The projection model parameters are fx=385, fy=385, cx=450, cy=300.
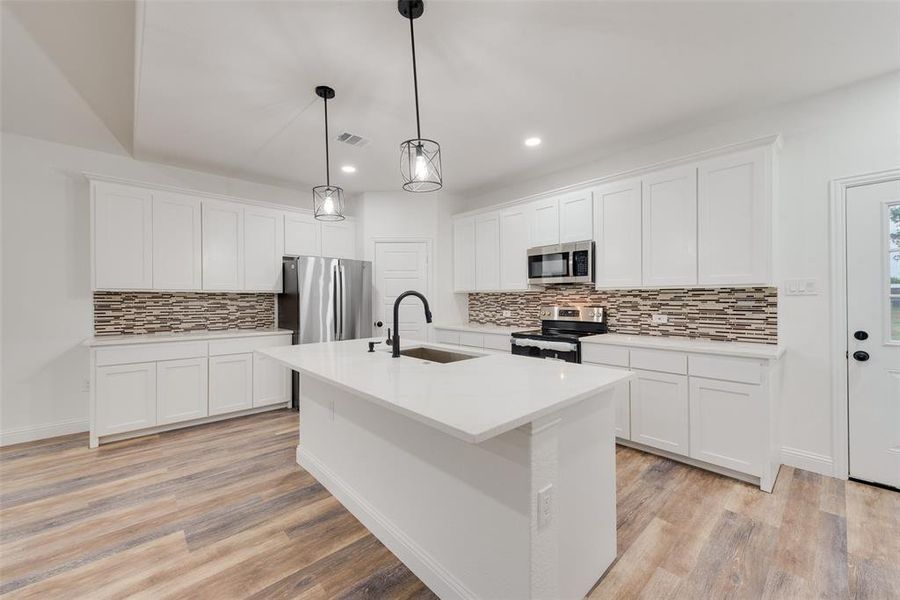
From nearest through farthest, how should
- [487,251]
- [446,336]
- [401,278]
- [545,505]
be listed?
1. [545,505]
2. [487,251]
3. [446,336]
4. [401,278]

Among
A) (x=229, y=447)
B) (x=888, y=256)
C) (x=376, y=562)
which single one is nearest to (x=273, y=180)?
(x=229, y=447)

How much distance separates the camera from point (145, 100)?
2.62 meters

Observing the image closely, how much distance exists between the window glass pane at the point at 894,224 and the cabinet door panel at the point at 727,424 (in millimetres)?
1211

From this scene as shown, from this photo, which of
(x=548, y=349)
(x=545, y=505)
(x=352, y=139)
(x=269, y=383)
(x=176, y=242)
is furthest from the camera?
(x=269, y=383)

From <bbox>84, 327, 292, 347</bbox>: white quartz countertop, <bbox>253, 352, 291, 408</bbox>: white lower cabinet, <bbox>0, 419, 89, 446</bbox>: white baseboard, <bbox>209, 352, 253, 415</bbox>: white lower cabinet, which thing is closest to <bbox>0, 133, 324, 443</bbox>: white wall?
<bbox>0, 419, 89, 446</bbox>: white baseboard

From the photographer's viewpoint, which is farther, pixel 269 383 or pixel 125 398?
pixel 269 383

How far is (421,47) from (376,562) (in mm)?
2630

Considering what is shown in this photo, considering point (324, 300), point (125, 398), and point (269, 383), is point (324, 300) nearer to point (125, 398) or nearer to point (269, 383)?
point (269, 383)

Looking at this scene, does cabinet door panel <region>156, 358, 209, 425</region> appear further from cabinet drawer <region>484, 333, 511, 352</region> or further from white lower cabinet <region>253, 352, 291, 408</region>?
cabinet drawer <region>484, 333, 511, 352</region>

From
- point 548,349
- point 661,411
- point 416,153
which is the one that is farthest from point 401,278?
point 661,411

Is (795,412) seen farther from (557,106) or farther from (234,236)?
(234,236)

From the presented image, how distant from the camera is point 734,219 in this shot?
273cm

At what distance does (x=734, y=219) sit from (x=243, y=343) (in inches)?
173

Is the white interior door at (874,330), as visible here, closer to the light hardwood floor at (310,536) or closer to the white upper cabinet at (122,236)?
the light hardwood floor at (310,536)
